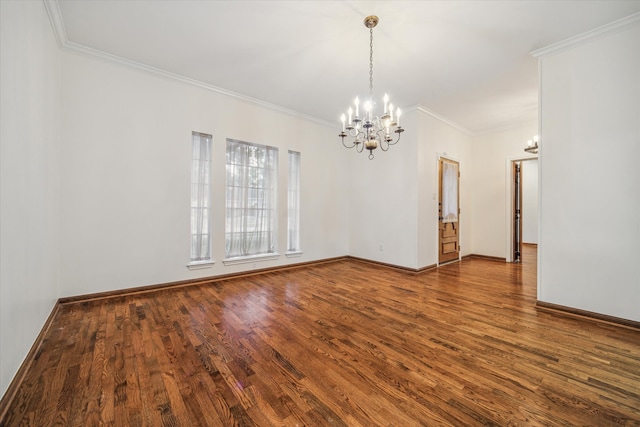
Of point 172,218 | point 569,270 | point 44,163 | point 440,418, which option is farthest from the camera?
point 172,218

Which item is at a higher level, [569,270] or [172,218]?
[172,218]

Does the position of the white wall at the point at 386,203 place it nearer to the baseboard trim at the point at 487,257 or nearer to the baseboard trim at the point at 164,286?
the baseboard trim at the point at 164,286

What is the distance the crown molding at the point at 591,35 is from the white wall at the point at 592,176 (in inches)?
1.4

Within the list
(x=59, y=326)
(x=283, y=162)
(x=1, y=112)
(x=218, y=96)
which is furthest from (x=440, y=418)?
(x=218, y=96)

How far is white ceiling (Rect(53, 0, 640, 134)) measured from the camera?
96.3 inches

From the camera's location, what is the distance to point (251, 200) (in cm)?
457

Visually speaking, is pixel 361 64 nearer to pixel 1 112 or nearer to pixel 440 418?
pixel 1 112

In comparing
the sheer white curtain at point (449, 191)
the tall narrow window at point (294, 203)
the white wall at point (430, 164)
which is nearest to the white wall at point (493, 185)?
the white wall at point (430, 164)

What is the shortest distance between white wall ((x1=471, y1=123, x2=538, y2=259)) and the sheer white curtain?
0.93 m

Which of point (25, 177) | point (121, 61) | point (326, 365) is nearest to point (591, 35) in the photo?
point (326, 365)

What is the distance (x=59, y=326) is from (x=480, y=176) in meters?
7.79

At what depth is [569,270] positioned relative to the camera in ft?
9.46

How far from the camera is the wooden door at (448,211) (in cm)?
531

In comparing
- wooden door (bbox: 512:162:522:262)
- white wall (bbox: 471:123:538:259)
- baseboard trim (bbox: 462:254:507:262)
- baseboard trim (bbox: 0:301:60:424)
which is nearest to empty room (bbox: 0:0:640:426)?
baseboard trim (bbox: 0:301:60:424)
